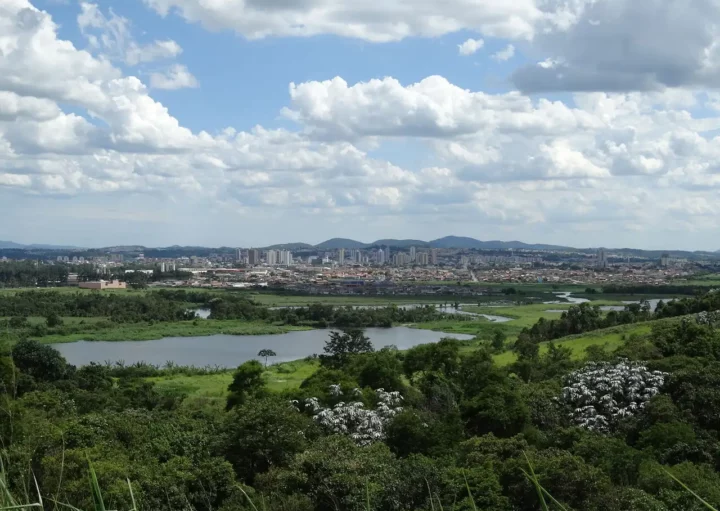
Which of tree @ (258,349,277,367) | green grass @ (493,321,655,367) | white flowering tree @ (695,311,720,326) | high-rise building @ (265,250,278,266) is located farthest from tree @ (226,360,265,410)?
high-rise building @ (265,250,278,266)

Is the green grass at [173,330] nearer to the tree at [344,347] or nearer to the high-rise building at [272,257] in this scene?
the tree at [344,347]

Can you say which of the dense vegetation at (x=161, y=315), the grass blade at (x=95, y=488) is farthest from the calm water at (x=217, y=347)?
the grass blade at (x=95, y=488)

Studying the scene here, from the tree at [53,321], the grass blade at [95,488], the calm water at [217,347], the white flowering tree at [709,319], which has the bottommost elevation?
the calm water at [217,347]

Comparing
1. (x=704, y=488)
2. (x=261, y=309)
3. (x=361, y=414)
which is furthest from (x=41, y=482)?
(x=261, y=309)

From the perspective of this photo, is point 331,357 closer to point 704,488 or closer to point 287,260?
point 704,488

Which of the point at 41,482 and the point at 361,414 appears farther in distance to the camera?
the point at 361,414

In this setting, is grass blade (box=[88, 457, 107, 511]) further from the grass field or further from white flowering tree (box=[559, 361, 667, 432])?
the grass field

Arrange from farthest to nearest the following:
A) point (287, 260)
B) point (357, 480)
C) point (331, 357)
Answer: point (287, 260) < point (331, 357) < point (357, 480)

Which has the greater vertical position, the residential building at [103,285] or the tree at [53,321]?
the residential building at [103,285]
